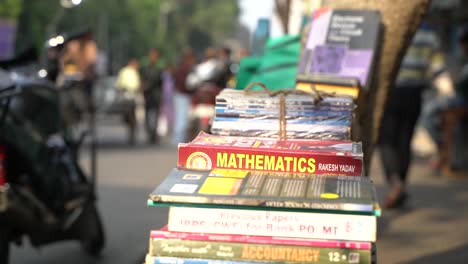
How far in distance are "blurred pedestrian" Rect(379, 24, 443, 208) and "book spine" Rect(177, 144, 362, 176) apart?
5985 millimetres

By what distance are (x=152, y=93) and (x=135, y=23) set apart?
6682 cm

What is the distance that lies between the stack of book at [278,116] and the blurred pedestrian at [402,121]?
5517 mm


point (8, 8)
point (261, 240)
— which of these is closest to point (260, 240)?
point (261, 240)

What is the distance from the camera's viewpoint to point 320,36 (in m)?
4.49

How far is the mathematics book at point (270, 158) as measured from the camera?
111 inches

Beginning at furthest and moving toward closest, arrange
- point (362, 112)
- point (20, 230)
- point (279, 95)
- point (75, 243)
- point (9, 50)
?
→ point (9, 50), point (75, 243), point (20, 230), point (362, 112), point (279, 95)

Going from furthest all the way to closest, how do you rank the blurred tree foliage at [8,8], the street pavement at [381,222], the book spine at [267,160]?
the blurred tree foliage at [8,8] → the street pavement at [381,222] → the book spine at [267,160]

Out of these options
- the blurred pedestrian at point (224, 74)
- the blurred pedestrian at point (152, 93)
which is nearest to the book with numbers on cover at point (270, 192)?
the blurred pedestrian at point (224, 74)

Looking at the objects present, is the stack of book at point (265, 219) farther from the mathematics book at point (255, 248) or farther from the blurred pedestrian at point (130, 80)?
the blurred pedestrian at point (130, 80)

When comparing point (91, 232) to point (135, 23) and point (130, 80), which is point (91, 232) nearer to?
point (130, 80)

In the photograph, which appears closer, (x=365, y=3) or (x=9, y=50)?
(x=365, y=3)

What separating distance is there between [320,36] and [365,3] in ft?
1.42

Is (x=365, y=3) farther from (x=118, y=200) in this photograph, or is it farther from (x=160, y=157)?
(x=160, y=157)

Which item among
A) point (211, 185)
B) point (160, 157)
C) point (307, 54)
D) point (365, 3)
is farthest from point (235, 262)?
point (160, 157)
